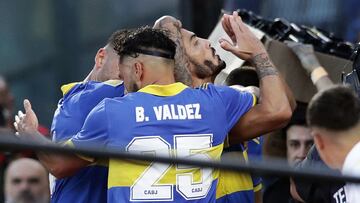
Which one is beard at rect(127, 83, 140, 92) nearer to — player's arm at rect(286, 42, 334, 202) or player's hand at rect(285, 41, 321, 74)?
player's arm at rect(286, 42, 334, 202)

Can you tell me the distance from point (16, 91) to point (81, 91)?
439 centimetres

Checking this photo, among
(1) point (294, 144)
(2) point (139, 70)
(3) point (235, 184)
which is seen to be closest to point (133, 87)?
(2) point (139, 70)

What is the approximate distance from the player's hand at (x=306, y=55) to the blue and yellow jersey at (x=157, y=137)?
1148 mm

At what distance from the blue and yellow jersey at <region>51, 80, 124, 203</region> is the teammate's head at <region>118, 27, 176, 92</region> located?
11.3 inches

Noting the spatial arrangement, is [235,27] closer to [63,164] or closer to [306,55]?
[306,55]

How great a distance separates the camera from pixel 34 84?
376 inches

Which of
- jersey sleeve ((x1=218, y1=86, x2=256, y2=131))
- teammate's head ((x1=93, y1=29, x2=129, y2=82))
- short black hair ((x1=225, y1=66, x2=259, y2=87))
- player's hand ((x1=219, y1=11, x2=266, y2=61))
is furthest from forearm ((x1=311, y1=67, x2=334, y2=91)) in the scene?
teammate's head ((x1=93, y1=29, x2=129, y2=82))

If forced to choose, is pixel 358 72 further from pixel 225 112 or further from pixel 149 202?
pixel 149 202

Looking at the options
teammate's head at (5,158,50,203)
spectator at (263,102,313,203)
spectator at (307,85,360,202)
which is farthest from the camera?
spectator at (263,102,313,203)

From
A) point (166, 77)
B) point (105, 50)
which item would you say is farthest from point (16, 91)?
point (166, 77)

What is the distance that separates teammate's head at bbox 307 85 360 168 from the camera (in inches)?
163

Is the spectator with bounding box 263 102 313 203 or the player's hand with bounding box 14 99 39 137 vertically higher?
the player's hand with bounding box 14 99 39 137

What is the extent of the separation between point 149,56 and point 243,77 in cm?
95

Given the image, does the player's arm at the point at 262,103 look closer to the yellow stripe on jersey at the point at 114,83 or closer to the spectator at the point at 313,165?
the spectator at the point at 313,165
